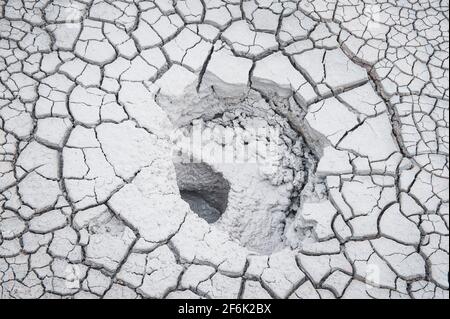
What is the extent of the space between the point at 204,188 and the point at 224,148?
0.30 meters

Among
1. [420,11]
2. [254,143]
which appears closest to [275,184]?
[254,143]

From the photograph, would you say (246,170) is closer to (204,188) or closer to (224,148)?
(224,148)

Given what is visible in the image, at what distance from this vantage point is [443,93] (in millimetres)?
2713

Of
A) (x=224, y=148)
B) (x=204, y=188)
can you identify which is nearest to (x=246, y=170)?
(x=224, y=148)

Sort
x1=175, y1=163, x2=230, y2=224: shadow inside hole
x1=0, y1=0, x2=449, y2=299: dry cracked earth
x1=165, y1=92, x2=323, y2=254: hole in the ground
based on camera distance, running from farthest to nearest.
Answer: x1=175, y1=163, x2=230, y2=224: shadow inside hole < x1=165, y1=92, x2=323, y2=254: hole in the ground < x1=0, y1=0, x2=449, y2=299: dry cracked earth

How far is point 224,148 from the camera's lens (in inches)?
109

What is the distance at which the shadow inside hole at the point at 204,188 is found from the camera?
8.91 feet

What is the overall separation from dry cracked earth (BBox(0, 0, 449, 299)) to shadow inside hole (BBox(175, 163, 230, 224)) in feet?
0.04

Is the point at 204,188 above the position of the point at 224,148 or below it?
below

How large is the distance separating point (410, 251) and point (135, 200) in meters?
1.48

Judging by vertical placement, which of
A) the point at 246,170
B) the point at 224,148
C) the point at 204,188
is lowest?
the point at 204,188

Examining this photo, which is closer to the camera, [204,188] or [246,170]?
[246,170]

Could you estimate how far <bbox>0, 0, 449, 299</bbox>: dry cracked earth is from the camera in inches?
83.5

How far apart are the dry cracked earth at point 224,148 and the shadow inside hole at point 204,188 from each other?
0.04ft
